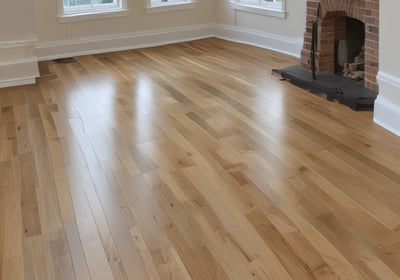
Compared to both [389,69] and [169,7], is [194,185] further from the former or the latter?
[169,7]

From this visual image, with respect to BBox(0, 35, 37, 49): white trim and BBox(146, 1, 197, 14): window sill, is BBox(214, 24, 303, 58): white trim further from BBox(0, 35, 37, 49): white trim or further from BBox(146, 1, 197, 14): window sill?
BBox(0, 35, 37, 49): white trim

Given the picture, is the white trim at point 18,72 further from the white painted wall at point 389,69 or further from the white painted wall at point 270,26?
the white painted wall at point 389,69

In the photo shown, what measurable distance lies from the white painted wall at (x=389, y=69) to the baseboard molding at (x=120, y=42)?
14.2 ft

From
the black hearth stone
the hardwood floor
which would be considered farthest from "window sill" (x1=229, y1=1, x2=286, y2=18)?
the hardwood floor

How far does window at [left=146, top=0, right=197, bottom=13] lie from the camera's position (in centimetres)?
783

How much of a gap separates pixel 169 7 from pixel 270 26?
1.63 meters

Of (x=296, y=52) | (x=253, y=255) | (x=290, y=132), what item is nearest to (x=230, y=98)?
(x=290, y=132)

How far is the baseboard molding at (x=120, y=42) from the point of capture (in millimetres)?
7203

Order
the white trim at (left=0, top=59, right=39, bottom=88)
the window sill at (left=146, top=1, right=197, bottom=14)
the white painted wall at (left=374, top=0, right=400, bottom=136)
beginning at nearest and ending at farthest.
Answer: the white painted wall at (left=374, top=0, right=400, bottom=136) → the white trim at (left=0, top=59, right=39, bottom=88) → the window sill at (left=146, top=1, right=197, bottom=14)

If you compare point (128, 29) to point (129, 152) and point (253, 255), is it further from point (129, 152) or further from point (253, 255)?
point (253, 255)

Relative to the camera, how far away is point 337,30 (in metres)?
5.84

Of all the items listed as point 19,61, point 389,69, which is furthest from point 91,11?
point 389,69

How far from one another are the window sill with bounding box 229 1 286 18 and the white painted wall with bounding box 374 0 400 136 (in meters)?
2.97

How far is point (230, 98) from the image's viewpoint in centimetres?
526
